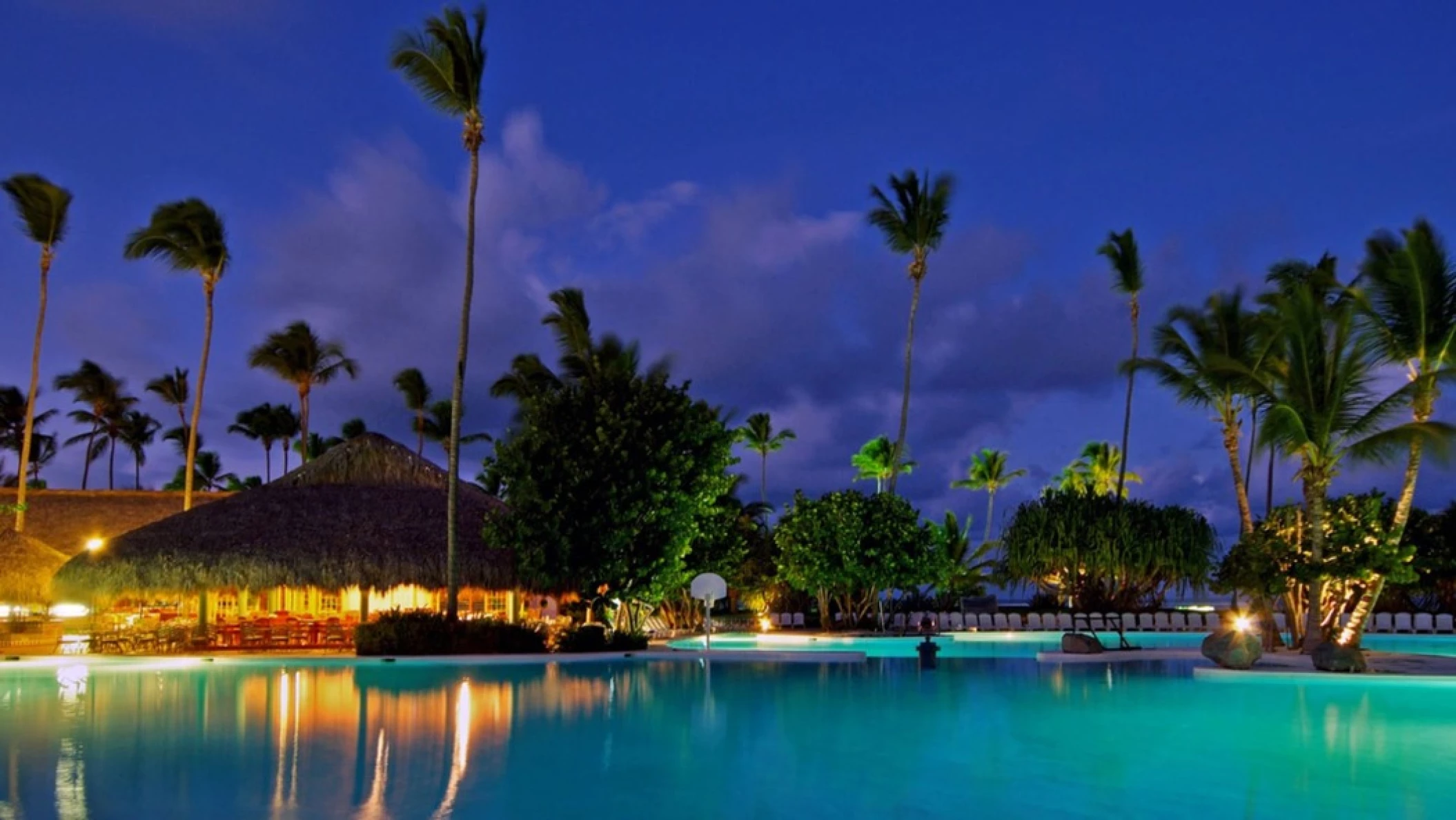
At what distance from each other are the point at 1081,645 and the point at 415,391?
133ft

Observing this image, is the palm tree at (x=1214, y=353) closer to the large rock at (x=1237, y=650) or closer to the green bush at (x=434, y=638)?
the large rock at (x=1237, y=650)

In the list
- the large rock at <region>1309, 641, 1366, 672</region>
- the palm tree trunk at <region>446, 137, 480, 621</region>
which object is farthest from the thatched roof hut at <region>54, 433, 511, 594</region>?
the large rock at <region>1309, 641, 1366, 672</region>

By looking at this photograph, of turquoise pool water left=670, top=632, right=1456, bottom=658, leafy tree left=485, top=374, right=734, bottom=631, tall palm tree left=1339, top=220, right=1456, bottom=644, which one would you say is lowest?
turquoise pool water left=670, top=632, right=1456, bottom=658

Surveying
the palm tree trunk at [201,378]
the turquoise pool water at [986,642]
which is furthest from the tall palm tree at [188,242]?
the turquoise pool water at [986,642]

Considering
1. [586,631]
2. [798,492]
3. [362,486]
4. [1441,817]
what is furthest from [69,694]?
[798,492]

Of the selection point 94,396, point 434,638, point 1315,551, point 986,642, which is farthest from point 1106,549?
point 94,396

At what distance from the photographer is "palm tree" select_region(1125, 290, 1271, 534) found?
2469 cm

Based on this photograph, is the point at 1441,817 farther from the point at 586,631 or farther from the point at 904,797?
the point at 586,631

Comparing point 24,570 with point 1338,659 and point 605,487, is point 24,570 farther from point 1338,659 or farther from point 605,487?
point 1338,659

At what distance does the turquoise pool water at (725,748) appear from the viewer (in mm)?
9062

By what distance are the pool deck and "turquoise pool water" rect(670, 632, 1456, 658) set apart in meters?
3.29

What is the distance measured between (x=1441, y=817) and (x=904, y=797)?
391 centimetres

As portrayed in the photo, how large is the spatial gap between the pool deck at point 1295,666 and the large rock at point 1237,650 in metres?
0.19

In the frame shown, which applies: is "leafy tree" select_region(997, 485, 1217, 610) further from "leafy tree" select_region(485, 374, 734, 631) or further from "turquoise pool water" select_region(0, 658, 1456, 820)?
"turquoise pool water" select_region(0, 658, 1456, 820)
